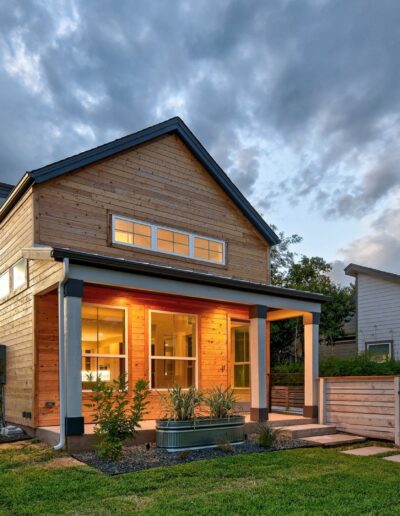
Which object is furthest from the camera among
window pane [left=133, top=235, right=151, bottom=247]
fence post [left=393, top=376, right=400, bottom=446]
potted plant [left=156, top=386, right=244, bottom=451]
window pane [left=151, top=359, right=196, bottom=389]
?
window pane [left=133, top=235, right=151, bottom=247]

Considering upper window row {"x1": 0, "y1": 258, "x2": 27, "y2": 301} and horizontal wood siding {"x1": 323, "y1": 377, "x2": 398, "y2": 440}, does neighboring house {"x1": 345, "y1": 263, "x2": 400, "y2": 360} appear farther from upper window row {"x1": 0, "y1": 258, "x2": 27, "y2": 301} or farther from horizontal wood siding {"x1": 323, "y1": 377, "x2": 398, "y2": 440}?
upper window row {"x1": 0, "y1": 258, "x2": 27, "y2": 301}

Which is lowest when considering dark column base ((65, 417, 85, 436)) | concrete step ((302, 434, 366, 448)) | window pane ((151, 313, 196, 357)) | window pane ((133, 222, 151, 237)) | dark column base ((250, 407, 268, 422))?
concrete step ((302, 434, 366, 448))

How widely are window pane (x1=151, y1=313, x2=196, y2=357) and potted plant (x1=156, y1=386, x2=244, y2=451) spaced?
73.9 inches

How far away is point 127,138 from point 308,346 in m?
6.42

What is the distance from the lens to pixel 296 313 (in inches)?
479

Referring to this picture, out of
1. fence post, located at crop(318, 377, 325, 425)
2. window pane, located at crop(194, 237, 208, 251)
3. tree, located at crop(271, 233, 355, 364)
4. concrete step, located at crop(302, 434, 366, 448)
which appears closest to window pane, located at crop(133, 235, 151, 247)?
window pane, located at crop(194, 237, 208, 251)

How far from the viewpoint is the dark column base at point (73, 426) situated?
755 centimetres

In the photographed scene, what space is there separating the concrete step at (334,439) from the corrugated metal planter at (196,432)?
1564 mm

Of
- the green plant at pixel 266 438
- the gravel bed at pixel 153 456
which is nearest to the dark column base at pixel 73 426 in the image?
the gravel bed at pixel 153 456

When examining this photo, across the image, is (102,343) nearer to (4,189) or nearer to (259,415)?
(259,415)

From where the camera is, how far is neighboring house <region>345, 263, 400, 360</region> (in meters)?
16.7

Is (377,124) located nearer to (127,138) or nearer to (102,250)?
(127,138)

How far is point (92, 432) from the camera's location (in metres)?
8.10

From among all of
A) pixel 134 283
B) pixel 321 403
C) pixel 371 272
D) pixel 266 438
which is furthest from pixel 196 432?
pixel 371 272
